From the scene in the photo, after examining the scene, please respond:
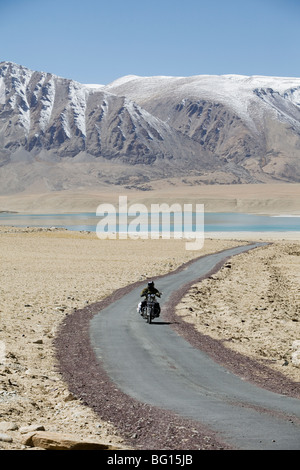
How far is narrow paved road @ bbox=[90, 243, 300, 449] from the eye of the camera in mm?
11641

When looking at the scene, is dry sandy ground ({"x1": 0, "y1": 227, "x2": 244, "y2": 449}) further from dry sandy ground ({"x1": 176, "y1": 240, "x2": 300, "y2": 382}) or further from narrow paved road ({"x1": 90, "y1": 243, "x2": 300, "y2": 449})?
dry sandy ground ({"x1": 176, "y1": 240, "x2": 300, "y2": 382})

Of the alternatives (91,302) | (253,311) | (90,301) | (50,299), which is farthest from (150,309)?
(50,299)

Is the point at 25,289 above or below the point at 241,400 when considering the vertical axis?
above

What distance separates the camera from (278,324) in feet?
82.0

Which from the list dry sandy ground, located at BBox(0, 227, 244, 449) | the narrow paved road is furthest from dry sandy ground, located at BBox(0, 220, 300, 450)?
the narrow paved road

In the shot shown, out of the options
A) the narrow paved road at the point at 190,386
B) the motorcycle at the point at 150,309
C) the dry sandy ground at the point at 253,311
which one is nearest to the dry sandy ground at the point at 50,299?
the narrow paved road at the point at 190,386

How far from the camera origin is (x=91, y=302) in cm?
3025

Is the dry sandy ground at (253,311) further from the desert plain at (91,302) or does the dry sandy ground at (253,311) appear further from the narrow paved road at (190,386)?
the narrow paved road at (190,386)

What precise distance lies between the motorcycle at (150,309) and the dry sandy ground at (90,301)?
5.93 ft

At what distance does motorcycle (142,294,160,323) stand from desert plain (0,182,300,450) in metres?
1.76

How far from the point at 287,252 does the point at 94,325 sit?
152 ft

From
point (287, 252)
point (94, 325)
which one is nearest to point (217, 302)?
point (94, 325)
